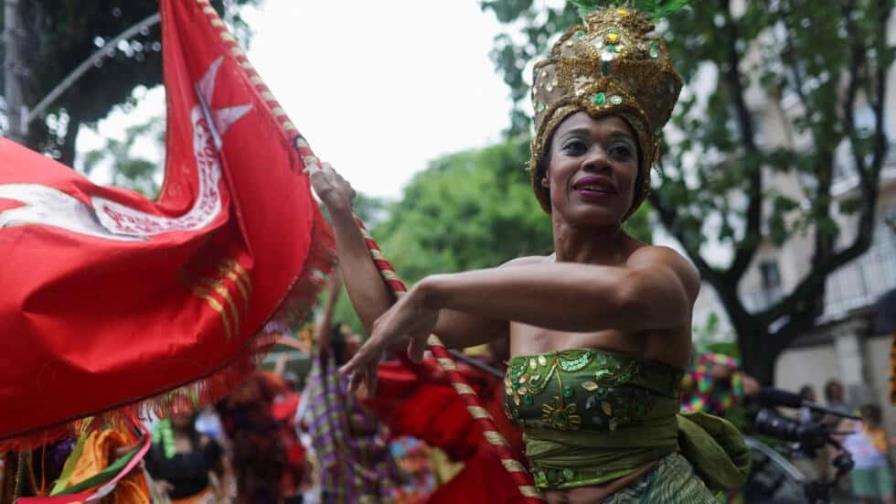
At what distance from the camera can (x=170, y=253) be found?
360cm

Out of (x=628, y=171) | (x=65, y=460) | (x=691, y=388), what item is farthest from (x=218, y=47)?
(x=691, y=388)

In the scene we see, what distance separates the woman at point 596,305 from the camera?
2.26 meters

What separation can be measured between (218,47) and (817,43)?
9.03m

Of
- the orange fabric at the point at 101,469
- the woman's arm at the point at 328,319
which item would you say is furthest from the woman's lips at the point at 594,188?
the woman's arm at the point at 328,319

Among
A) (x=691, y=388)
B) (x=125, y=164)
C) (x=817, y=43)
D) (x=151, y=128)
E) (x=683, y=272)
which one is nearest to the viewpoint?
(x=683, y=272)

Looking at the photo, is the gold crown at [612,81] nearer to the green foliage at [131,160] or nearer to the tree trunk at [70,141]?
the tree trunk at [70,141]

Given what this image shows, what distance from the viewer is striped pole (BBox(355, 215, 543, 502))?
8.23 ft

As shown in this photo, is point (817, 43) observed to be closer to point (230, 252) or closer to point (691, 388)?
point (691, 388)

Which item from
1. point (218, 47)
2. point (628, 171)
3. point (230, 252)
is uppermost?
point (218, 47)

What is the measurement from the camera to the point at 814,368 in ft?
67.9

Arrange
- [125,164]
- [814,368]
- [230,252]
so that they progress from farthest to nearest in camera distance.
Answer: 1. [814,368]
2. [125,164]
3. [230,252]

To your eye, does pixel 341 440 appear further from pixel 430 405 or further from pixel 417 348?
pixel 417 348

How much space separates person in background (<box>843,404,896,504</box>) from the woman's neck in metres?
9.05

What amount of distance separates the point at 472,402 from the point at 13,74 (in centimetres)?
472
